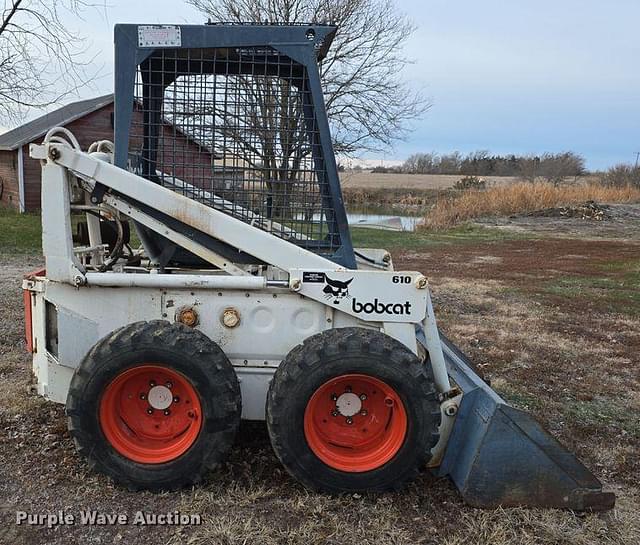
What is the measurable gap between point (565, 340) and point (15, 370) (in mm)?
5251

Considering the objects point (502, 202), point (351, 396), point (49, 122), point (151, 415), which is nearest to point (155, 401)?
point (151, 415)

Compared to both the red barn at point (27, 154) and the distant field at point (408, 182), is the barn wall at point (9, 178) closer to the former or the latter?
the red barn at point (27, 154)

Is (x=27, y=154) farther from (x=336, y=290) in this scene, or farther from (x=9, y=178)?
(x=336, y=290)

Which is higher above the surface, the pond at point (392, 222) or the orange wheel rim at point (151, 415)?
the pond at point (392, 222)

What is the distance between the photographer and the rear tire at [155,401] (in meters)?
2.94

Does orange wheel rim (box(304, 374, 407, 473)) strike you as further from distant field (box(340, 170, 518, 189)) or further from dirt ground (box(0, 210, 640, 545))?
distant field (box(340, 170, 518, 189))

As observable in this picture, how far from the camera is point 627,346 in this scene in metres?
6.38

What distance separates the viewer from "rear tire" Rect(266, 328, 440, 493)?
9.71 feet

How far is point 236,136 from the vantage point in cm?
334

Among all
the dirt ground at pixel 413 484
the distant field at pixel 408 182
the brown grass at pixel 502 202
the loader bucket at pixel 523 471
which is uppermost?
the distant field at pixel 408 182

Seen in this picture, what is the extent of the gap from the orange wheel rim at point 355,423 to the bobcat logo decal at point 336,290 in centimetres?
42

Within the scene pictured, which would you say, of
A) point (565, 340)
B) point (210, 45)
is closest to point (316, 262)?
point (210, 45)

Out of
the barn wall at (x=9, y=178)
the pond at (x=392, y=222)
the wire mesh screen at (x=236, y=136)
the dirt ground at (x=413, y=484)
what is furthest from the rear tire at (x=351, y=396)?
the barn wall at (x=9, y=178)

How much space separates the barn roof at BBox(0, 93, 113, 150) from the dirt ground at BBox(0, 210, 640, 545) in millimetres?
16410
